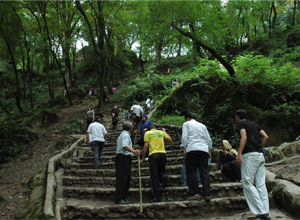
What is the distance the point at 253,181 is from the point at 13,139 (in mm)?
11508

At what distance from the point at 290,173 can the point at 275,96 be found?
4105 mm

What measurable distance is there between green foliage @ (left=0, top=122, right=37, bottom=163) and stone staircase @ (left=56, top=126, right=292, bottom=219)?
4.66m

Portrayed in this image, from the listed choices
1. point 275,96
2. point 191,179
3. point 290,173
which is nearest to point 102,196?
point 191,179

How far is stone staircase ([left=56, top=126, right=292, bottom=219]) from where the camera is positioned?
4.10m

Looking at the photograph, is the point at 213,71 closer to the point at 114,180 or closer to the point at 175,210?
the point at 114,180

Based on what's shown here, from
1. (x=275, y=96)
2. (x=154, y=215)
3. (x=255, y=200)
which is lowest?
(x=154, y=215)

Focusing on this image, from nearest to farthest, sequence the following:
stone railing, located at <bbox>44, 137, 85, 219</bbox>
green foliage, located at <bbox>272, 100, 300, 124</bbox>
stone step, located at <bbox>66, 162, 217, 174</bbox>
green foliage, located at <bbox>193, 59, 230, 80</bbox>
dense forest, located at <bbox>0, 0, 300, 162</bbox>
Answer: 1. stone railing, located at <bbox>44, 137, 85, 219</bbox>
2. stone step, located at <bbox>66, 162, 217, 174</bbox>
3. green foliage, located at <bbox>272, 100, 300, 124</bbox>
4. dense forest, located at <bbox>0, 0, 300, 162</bbox>
5. green foliage, located at <bbox>193, 59, 230, 80</bbox>

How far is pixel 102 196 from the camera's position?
5188 mm

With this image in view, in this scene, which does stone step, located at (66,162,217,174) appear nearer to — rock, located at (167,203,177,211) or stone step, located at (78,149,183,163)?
stone step, located at (78,149,183,163)

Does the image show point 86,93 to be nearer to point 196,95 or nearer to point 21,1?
point 21,1

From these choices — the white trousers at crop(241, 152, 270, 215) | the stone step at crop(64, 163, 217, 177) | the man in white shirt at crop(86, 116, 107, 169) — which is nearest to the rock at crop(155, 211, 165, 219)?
the white trousers at crop(241, 152, 270, 215)

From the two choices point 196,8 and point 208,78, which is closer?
point 196,8

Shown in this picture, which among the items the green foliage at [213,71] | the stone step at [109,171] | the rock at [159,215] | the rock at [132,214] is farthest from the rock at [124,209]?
the green foliage at [213,71]

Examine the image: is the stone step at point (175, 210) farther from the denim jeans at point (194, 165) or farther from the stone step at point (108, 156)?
the stone step at point (108, 156)
